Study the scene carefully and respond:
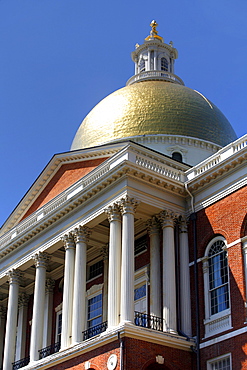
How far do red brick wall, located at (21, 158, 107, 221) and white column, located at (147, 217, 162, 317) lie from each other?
517 centimetres

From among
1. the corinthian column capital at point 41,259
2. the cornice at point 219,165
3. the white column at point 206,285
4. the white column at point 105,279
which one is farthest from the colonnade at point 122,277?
the white column at point 105,279

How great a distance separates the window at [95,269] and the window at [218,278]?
7.89m

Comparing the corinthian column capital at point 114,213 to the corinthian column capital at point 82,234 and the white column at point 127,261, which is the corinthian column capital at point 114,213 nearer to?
the white column at point 127,261

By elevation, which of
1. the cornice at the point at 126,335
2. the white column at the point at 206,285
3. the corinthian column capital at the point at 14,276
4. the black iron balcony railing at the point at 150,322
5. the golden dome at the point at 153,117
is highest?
the golden dome at the point at 153,117

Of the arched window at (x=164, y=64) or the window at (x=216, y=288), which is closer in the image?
the window at (x=216, y=288)

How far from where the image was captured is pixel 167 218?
1242 inches

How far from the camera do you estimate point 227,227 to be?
29875mm

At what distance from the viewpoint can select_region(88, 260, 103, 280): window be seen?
3675cm

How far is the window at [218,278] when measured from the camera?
29.2m

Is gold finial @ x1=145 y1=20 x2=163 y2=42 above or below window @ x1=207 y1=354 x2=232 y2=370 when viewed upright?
above

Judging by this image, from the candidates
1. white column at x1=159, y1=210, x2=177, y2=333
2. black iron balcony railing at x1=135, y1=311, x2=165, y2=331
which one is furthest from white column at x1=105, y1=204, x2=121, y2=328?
white column at x1=159, y1=210, x2=177, y2=333

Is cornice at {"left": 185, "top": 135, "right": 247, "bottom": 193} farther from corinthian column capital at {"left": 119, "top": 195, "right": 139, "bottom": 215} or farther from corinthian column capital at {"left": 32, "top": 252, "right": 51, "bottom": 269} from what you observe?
corinthian column capital at {"left": 32, "top": 252, "right": 51, "bottom": 269}

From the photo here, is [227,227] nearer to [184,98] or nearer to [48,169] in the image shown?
[48,169]

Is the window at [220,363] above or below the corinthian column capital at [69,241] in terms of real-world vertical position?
below
